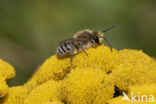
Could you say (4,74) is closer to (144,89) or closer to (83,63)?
(83,63)

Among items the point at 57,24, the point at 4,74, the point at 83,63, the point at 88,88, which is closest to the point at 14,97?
the point at 4,74

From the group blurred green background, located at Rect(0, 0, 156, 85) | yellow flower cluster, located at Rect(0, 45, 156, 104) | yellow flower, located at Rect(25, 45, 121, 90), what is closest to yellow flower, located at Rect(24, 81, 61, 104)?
yellow flower cluster, located at Rect(0, 45, 156, 104)

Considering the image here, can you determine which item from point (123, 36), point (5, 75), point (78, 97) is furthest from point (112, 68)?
point (123, 36)

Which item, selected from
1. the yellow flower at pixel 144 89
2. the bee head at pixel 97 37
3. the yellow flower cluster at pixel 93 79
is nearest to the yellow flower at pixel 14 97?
the yellow flower cluster at pixel 93 79

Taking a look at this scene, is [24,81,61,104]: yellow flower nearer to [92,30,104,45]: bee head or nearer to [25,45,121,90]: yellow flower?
[25,45,121,90]: yellow flower

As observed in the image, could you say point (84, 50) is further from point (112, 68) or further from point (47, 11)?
point (47, 11)
